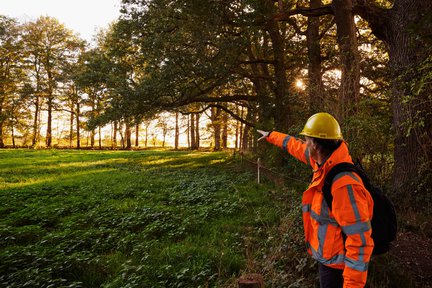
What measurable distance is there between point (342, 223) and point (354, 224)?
0.09m

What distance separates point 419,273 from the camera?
492 centimetres

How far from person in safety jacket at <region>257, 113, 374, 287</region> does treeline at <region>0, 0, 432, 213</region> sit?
7.29 ft

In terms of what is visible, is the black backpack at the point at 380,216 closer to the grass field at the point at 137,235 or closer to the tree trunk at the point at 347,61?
A: the grass field at the point at 137,235

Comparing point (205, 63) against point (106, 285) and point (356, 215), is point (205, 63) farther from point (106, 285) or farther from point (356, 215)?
point (356, 215)

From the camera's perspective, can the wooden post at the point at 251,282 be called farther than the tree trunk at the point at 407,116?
No

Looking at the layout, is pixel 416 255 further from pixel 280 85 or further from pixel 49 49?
pixel 49 49

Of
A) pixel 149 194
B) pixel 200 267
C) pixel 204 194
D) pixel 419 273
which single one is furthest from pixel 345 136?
pixel 149 194

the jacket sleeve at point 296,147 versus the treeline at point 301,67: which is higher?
the treeline at point 301,67

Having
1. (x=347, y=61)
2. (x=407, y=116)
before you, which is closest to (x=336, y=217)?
(x=407, y=116)

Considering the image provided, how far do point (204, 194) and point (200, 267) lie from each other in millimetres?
5652

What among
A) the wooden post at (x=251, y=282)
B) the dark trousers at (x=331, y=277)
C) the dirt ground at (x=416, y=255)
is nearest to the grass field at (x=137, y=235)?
the dark trousers at (x=331, y=277)

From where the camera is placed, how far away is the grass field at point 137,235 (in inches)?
199

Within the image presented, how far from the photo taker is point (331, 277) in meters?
2.84

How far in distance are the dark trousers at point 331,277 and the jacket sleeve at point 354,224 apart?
1.54 feet
